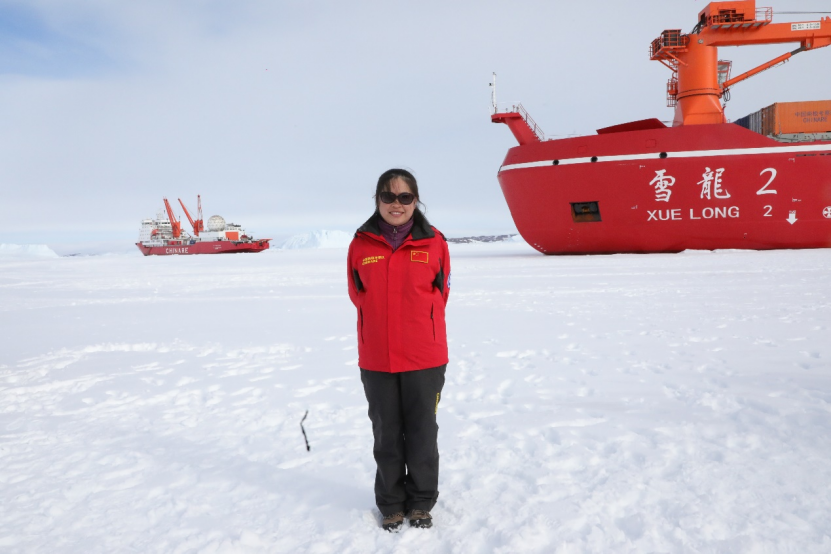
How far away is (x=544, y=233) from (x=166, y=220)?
53686mm

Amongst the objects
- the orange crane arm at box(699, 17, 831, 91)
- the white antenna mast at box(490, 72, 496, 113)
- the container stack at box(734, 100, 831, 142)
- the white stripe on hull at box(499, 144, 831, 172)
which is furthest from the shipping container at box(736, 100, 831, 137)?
the white antenna mast at box(490, 72, 496, 113)

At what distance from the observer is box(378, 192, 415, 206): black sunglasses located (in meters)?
2.19

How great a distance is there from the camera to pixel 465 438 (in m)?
3.21

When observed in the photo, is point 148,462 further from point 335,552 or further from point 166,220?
point 166,220

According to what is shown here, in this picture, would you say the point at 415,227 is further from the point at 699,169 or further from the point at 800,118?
the point at 800,118

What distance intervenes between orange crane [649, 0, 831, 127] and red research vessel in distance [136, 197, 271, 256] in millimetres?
43347

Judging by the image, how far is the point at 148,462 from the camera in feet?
9.92

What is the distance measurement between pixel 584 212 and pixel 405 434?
1743 centimetres

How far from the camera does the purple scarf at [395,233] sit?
87.8 inches

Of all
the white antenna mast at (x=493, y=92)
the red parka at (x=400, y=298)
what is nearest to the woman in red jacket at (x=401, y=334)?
the red parka at (x=400, y=298)

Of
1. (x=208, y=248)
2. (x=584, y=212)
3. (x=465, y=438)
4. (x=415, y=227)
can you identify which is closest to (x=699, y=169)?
(x=584, y=212)

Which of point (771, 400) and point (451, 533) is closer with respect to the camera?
point (451, 533)

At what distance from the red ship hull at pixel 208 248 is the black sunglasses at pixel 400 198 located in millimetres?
52946

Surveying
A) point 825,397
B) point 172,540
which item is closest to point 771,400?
point 825,397
